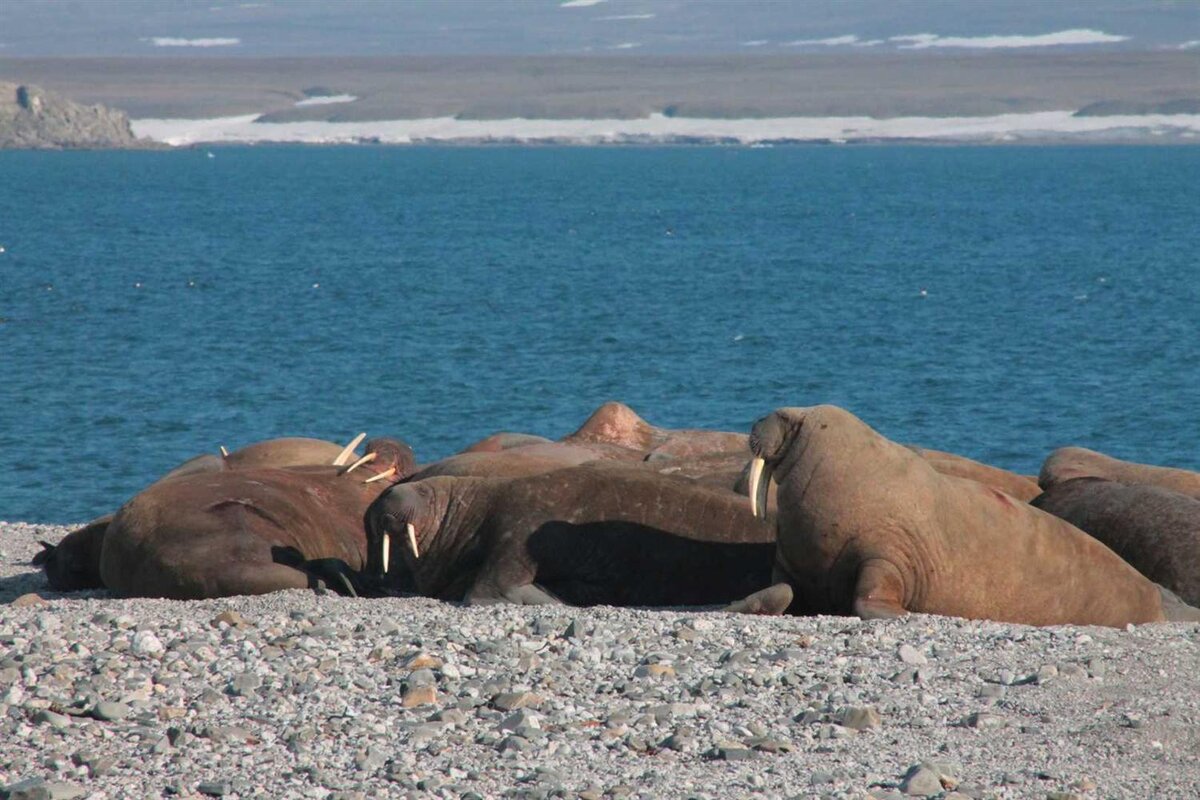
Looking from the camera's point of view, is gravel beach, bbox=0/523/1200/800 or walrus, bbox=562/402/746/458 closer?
gravel beach, bbox=0/523/1200/800

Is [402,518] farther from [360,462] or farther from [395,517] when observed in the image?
[360,462]

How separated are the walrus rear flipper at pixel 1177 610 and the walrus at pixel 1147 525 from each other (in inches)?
14.3

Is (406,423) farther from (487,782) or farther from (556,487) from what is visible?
(487,782)

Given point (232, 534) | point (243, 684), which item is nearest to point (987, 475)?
point (232, 534)

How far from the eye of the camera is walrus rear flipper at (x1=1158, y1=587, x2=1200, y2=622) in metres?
8.31

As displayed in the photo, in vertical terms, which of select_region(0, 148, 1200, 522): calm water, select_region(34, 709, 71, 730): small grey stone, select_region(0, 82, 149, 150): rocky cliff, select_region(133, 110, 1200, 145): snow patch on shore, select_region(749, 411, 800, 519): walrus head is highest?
select_region(749, 411, 800, 519): walrus head

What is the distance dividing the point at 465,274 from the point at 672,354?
1839 cm

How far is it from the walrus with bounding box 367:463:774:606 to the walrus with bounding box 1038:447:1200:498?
102 inches

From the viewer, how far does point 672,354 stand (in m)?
33.7

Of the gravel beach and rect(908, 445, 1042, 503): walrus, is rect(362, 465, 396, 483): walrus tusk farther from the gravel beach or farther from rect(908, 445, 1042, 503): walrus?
rect(908, 445, 1042, 503): walrus

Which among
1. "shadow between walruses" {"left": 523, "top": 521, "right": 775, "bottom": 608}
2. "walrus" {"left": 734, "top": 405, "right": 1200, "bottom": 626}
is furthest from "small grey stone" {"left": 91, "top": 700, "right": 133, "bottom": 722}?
"walrus" {"left": 734, "top": 405, "right": 1200, "bottom": 626}

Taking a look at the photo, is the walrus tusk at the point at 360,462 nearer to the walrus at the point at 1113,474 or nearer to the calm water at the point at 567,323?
the walrus at the point at 1113,474

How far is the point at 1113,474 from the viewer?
10570 millimetres

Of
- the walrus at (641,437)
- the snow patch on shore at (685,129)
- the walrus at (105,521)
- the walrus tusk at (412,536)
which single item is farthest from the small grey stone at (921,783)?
the snow patch on shore at (685,129)
